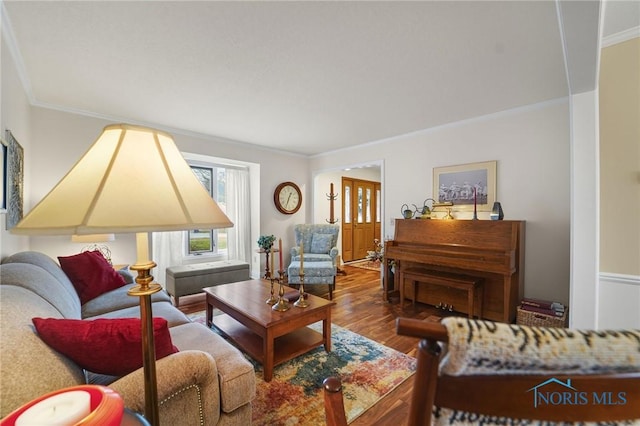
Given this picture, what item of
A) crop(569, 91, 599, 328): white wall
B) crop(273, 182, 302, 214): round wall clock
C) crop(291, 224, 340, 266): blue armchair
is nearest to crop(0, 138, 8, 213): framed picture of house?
crop(291, 224, 340, 266): blue armchair

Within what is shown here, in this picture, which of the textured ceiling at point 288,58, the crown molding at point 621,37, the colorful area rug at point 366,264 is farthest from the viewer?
the colorful area rug at point 366,264

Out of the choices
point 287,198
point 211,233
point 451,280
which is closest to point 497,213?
point 451,280

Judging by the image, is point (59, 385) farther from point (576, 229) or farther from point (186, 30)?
point (576, 229)

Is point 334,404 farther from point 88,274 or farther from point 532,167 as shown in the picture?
point 532,167

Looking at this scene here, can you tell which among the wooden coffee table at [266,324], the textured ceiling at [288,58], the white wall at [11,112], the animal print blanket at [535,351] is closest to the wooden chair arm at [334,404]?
the animal print blanket at [535,351]

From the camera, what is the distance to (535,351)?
1.34 feet

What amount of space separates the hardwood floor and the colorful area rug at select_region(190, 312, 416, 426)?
68 mm

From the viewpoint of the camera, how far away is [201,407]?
3.66 feet

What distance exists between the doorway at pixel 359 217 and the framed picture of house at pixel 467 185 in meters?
2.61

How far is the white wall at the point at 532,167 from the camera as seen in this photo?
271 cm

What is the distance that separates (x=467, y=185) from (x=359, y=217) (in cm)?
355

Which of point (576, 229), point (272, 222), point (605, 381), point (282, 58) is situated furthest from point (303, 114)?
point (605, 381)

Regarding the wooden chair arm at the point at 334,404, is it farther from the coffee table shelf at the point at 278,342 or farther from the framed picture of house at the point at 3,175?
the framed picture of house at the point at 3,175

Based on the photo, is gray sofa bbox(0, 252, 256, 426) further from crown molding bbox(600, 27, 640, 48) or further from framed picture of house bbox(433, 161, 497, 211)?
crown molding bbox(600, 27, 640, 48)
